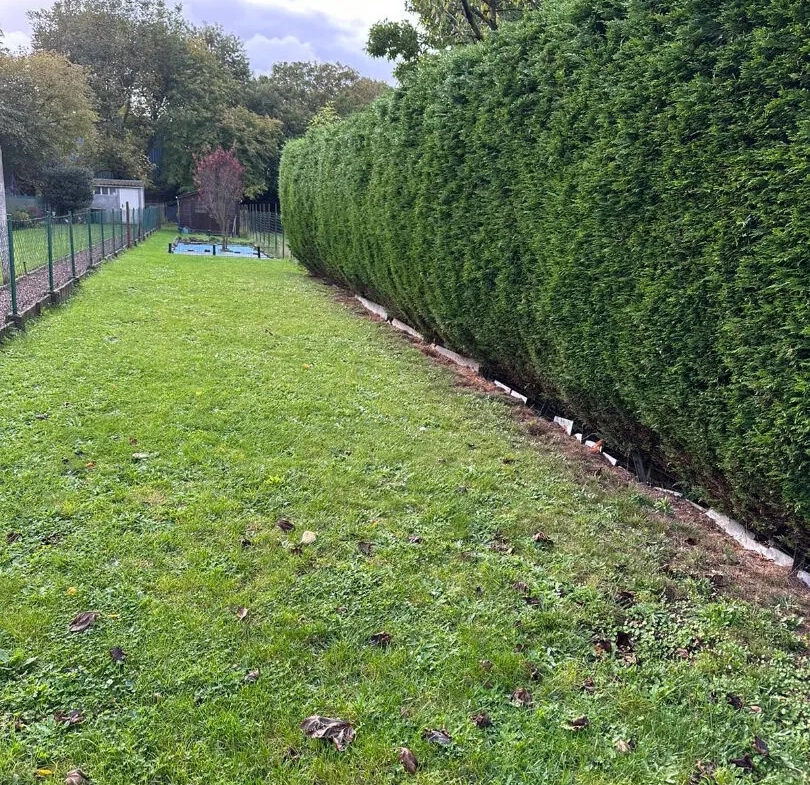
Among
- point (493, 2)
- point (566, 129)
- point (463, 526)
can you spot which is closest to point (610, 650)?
point (463, 526)

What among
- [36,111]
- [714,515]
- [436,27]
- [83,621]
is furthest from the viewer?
[36,111]

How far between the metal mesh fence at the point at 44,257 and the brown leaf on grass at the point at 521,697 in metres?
7.44

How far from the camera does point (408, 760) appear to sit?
79.4 inches

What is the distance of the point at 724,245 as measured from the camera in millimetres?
3287

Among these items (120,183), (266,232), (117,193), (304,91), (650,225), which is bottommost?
(650,225)

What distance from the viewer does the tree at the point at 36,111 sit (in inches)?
1102

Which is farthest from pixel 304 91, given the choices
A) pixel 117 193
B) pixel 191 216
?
pixel 117 193

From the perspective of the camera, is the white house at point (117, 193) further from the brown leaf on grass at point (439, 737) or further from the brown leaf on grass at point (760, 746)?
the brown leaf on grass at point (760, 746)

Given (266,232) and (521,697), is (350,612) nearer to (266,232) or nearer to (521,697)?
(521,697)

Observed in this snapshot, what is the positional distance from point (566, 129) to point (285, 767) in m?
4.40

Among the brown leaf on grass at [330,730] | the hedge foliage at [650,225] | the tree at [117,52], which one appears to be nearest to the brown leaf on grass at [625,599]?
the hedge foliage at [650,225]

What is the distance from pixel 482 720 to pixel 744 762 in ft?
2.82

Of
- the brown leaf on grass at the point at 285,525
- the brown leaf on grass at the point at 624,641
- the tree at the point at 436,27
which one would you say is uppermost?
the tree at the point at 436,27

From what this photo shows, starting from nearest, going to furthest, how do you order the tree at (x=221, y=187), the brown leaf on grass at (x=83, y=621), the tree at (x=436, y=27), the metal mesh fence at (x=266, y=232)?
the brown leaf on grass at (x=83, y=621), the tree at (x=436, y=27), the metal mesh fence at (x=266, y=232), the tree at (x=221, y=187)
